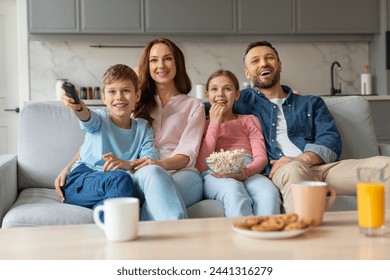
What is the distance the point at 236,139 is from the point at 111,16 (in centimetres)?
280

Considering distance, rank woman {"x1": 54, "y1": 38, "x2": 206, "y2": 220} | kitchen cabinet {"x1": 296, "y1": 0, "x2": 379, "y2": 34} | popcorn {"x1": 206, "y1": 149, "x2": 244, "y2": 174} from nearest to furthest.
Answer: popcorn {"x1": 206, "y1": 149, "x2": 244, "y2": 174} → woman {"x1": 54, "y1": 38, "x2": 206, "y2": 220} → kitchen cabinet {"x1": 296, "y1": 0, "x2": 379, "y2": 34}

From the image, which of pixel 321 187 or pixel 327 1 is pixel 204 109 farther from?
pixel 327 1

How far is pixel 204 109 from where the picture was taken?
2.40 metres

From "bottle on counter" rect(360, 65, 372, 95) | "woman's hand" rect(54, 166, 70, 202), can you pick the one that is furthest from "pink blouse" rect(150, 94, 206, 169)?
"bottle on counter" rect(360, 65, 372, 95)

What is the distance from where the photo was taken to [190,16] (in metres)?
4.79

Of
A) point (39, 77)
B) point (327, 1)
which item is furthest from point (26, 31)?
point (327, 1)

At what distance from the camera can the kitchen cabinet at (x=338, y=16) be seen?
4.93 m

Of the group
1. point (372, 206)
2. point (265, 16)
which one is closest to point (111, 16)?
point (265, 16)

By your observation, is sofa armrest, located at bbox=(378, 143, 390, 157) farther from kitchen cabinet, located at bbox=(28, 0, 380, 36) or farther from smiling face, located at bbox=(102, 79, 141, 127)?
kitchen cabinet, located at bbox=(28, 0, 380, 36)

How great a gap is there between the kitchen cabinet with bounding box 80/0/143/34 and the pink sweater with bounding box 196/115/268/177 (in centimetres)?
262

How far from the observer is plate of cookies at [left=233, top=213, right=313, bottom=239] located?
110 centimetres

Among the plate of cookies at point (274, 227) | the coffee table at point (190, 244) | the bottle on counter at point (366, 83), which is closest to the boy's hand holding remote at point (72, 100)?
the coffee table at point (190, 244)

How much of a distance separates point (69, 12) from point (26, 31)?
1.82ft

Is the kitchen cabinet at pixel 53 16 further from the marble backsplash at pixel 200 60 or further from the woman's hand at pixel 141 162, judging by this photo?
the woman's hand at pixel 141 162
